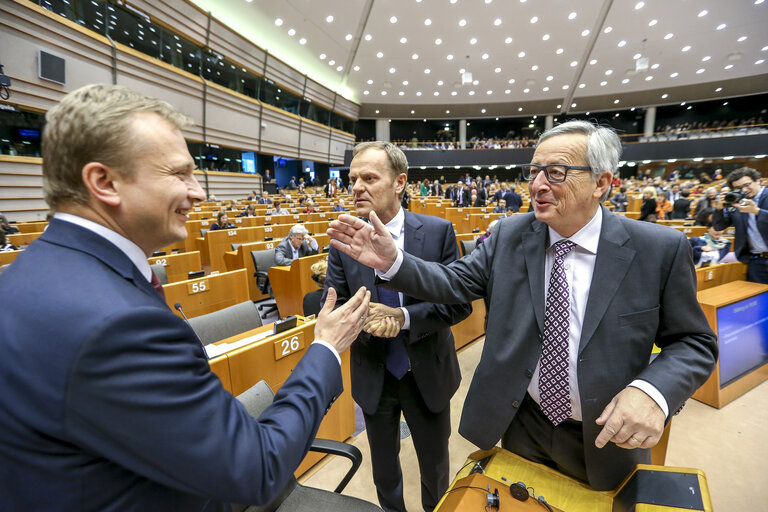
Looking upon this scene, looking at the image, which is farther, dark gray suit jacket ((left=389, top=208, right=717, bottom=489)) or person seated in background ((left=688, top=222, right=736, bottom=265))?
person seated in background ((left=688, top=222, right=736, bottom=265))

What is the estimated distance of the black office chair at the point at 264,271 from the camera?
523 cm

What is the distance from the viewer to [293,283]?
15.5 ft

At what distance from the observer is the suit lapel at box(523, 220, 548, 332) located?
48.1 inches

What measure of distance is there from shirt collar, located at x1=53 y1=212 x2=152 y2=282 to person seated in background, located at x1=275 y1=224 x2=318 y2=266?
4399mm

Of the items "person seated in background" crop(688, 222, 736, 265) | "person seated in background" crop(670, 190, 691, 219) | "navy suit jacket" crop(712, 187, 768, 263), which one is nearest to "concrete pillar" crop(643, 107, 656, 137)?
"person seated in background" crop(670, 190, 691, 219)

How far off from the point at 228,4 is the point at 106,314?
16749 mm

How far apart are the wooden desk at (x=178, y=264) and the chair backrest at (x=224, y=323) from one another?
104 inches

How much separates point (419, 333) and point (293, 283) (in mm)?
3456

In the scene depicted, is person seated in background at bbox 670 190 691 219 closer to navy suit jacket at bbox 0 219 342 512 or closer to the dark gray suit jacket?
the dark gray suit jacket

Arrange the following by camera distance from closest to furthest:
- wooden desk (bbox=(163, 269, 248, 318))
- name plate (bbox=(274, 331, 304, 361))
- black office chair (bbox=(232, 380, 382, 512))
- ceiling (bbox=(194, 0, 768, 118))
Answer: black office chair (bbox=(232, 380, 382, 512)) < name plate (bbox=(274, 331, 304, 361)) < wooden desk (bbox=(163, 269, 248, 318)) < ceiling (bbox=(194, 0, 768, 118))

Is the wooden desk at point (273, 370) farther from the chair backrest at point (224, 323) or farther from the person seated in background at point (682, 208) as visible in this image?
the person seated in background at point (682, 208)

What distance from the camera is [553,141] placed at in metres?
1.24

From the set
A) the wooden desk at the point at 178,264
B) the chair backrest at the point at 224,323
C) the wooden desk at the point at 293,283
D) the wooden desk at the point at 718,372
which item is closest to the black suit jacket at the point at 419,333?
the chair backrest at the point at 224,323

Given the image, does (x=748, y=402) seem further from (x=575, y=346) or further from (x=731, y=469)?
(x=575, y=346)
